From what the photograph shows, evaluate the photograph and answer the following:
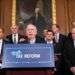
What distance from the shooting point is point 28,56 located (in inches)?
144

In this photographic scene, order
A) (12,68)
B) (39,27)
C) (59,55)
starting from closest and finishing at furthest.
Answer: (12,68), (59,55), (39,27)

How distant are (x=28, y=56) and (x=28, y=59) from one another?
40mm

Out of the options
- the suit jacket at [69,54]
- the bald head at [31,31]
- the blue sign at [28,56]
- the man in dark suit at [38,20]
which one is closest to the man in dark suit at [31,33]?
the bald head at [31,31]

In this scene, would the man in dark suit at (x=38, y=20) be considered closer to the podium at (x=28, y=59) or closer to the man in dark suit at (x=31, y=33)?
the man in dark suit at (x=31, y=33)

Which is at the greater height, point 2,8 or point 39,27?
point 2,8

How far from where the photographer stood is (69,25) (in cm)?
1091

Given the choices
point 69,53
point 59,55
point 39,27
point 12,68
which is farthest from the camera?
point 39,27

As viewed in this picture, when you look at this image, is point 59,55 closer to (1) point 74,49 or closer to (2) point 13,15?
(1) point 74,49

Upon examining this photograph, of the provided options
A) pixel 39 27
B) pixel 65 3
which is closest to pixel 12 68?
pixel 39 27

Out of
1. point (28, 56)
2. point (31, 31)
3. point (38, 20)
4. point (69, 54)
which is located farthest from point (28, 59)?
point (38, 20)

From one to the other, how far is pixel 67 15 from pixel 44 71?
7592mm

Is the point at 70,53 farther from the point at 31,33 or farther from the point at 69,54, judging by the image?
the point at 31,33

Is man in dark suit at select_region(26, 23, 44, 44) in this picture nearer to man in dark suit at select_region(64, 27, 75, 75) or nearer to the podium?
man in dark suit at select_region(64, 27, 75, 75)

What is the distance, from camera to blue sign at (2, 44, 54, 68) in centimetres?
362
